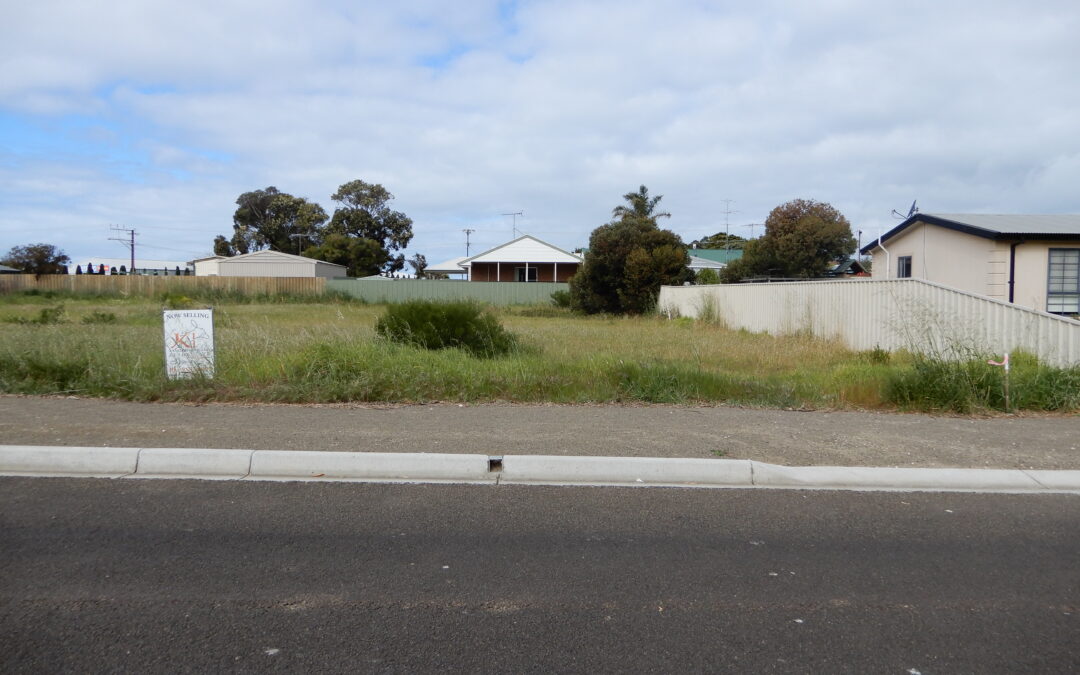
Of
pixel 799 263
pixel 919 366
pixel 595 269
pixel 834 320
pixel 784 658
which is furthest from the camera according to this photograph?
pixel 799 263

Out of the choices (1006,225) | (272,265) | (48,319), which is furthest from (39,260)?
(1006,225)

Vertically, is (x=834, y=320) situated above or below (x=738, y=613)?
above

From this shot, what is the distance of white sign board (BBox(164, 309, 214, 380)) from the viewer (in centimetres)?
1132

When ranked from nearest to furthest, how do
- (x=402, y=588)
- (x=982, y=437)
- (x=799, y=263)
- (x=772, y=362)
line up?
(x=402, y=588), (x=982, y=437), (x=772, y=362), (x=799, y=263)

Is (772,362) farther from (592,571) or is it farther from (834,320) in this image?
(592,571)

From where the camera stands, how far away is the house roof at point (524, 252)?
58438mm

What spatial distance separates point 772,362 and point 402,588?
12045 mm

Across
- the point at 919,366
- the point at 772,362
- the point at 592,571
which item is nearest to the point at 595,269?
the point at 772,362

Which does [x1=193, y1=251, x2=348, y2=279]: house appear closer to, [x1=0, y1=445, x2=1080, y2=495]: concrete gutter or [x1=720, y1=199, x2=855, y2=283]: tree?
[x1=720, y1=199, x2=855, y2=283]: tree

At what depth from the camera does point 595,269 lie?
1596 inches

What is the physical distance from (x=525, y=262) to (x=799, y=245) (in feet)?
61.7

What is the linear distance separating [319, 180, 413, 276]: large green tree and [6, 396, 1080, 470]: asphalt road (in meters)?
63.3

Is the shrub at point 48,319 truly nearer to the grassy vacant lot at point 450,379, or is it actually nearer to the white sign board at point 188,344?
the grassy vacant lot at point 450,379

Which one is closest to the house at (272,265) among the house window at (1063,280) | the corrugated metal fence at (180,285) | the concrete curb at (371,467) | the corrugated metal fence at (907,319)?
the corrugated metal fence at (180,285)
